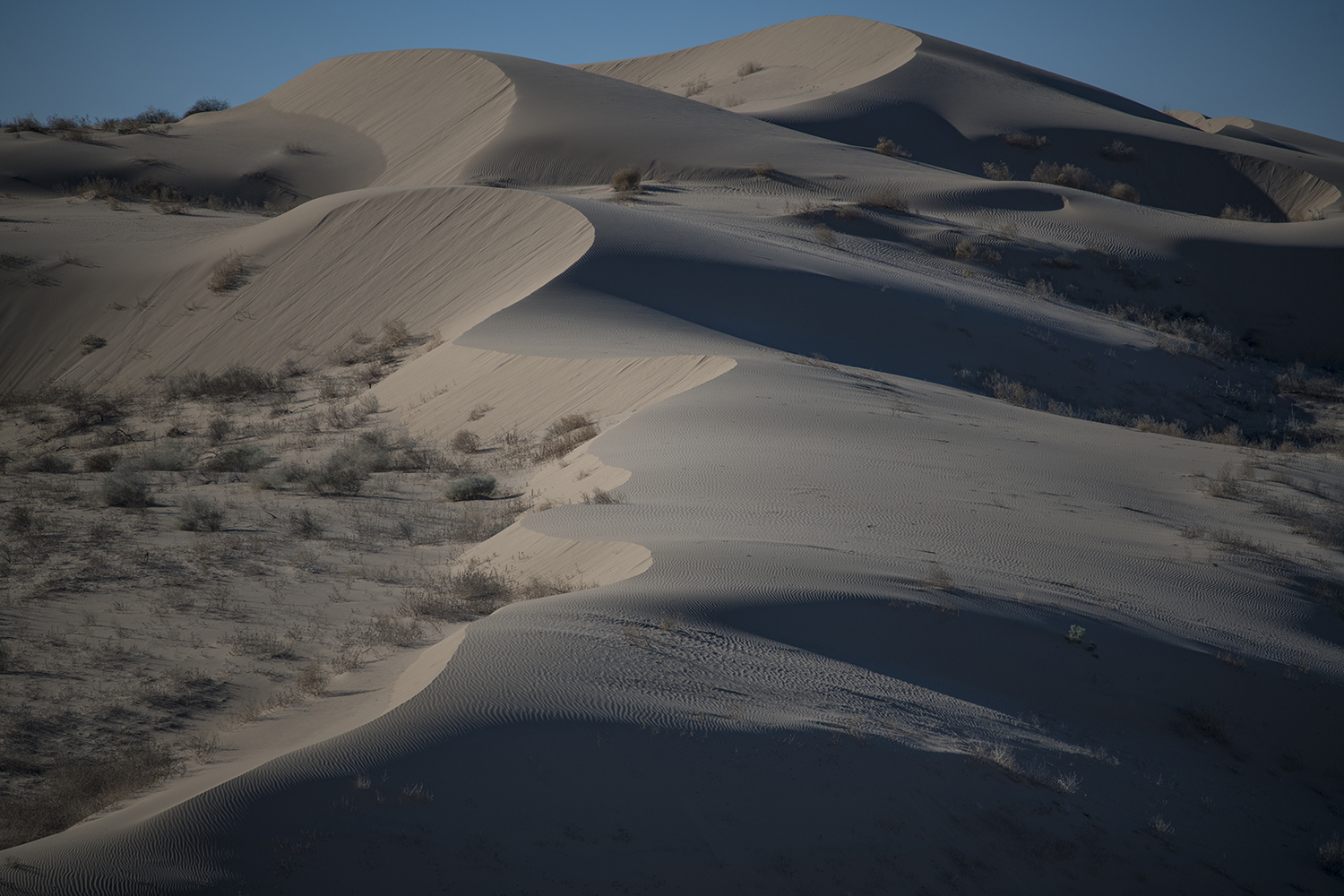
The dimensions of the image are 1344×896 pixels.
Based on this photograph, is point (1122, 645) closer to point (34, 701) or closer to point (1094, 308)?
point (34, 701)

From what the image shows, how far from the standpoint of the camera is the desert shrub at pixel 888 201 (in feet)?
73.0

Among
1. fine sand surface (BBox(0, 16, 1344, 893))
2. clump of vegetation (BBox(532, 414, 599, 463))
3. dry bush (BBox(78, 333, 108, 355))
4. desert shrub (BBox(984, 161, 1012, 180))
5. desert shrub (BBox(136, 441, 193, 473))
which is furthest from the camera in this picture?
desert shrub (BBox(984, 161, 1012, 180))

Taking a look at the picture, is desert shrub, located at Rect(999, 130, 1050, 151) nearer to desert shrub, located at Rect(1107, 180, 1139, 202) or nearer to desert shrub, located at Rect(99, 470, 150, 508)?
desert shrub, located at Rect(1107, 180, 1139, 202)

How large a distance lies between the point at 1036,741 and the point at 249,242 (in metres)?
19.2

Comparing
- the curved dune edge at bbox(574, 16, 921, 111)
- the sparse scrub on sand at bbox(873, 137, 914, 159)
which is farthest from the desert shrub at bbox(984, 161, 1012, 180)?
the curved dune edge at bbox(574, 16, 921, 111)

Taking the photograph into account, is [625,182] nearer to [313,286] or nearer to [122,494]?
[313,286]

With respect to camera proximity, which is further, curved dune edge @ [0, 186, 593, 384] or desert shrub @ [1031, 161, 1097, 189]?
desert shrub @ [1031, 161, 1097, 189]

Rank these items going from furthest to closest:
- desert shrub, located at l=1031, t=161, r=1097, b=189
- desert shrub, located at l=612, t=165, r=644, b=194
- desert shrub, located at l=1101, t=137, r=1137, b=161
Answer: desert shrub, located at l=1101, t=137, r=1137, b=161 < desert shrub, located at l=1031, t=161, r=1097, b=189 < desert shrub, located at l=612, t=165, r=644, b=194

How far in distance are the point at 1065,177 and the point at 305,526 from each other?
1130 inches

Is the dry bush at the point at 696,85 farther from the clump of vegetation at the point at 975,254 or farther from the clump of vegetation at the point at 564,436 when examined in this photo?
the clump of vegetation at the point at 564,436

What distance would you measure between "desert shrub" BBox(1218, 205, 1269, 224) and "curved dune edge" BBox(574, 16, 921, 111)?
47.4 feet

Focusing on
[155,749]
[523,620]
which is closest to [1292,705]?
[523,620]

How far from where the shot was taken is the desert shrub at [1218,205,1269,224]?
27266 mm

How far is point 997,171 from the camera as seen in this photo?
1187 inches
